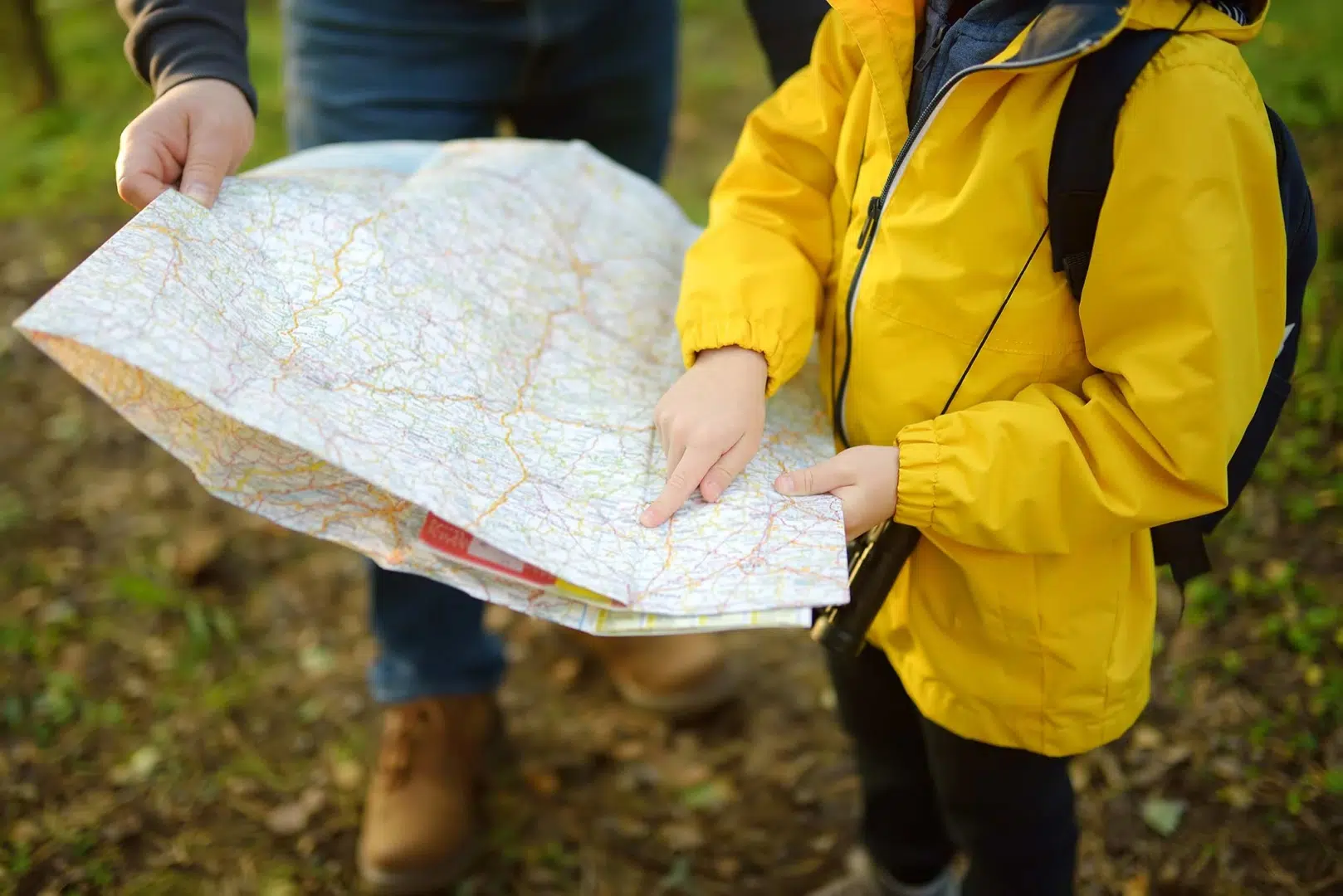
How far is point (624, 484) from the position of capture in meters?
1.30

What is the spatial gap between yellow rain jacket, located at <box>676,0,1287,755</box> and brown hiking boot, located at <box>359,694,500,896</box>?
111 cm

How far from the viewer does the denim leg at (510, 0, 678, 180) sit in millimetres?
1904

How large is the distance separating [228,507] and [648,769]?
1572 millimetres

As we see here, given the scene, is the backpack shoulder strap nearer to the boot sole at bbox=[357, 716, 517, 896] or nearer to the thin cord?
the thin cord

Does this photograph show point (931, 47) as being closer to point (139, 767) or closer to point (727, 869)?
point (727, 869)

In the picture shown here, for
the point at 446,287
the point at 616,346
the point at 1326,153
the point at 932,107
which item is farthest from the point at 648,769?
the point at 1326,153

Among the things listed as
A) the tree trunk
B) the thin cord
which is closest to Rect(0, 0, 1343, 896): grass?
the thin cord

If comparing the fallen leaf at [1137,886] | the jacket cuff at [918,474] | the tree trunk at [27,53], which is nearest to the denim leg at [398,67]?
the jacket cuff at [918,474]

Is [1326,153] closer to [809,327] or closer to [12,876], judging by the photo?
[809,327]

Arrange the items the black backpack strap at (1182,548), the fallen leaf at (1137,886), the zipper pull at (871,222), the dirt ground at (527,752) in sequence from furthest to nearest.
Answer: the dirt ground at (527,752), the fallen leaf at (1137,886), the black backpack strap at (1182,548), the zipper pull at (871,222)

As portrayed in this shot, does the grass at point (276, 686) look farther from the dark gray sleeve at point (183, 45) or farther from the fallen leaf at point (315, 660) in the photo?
the dark gray sleeve at point (183, 45)

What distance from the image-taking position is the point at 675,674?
2506 mm

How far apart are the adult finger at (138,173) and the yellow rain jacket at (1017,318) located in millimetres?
715

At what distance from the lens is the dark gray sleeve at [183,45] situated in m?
1.51
